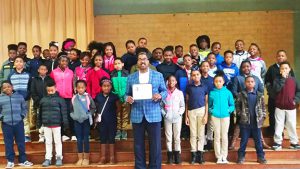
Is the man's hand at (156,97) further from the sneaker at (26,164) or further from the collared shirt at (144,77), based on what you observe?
the sneaker at (26,164)

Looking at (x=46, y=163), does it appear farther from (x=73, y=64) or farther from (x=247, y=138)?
(x=247, y=138)

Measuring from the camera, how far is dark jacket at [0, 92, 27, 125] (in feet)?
18.8

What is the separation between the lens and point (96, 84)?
609cm

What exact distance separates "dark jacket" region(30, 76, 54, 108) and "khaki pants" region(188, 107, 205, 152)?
2.32 metres

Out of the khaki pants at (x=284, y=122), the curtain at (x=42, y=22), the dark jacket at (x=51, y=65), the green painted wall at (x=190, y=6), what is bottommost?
the khaki pants at (x=284, y=122)

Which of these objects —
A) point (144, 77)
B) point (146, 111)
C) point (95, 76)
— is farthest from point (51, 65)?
point (146, 111)

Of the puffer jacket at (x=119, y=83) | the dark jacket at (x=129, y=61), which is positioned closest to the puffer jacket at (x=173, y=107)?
the puffer jacket at (x=119, y=83)

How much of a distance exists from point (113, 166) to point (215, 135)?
63.6 inches

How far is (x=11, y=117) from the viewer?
574 centimetres

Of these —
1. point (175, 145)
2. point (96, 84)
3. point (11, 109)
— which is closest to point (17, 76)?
point (11, 109)

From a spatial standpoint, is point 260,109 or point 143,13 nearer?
point 260,109

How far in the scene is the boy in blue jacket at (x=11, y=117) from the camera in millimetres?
5742

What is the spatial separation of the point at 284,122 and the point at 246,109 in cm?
81

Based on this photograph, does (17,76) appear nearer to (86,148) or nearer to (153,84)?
(86,148)
